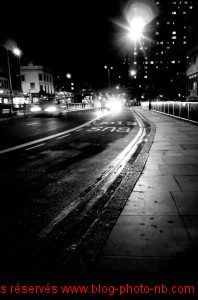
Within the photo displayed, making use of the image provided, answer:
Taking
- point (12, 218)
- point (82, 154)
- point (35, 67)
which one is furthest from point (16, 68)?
point (12, 218)

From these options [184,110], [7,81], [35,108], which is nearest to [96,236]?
[184,110]

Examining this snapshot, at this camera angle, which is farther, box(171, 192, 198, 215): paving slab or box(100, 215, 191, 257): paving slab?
box(171, 192, 198, 215): paving slab

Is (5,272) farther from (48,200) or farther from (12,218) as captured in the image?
(48,200)

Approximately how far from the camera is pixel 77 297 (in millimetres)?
2186

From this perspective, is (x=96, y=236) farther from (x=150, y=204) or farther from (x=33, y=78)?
(x=33, y=78)

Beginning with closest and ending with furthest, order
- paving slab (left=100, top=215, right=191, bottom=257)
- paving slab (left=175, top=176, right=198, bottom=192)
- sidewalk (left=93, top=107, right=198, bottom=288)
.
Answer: sidewalk (left=93, top=107, right=198, bottom=288)
paving slab (left=100, top=215, right=191, bottom=257)
paving slab (left=175, top=176, right=198, bottom=192)

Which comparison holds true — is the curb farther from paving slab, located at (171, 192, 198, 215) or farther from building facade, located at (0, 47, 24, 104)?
building facade, located at (0, 47, 24, 104)

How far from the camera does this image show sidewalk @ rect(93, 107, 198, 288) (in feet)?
7.81

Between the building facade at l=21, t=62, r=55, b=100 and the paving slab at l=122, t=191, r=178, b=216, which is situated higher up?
the building facade at l=21, t=62, r=55, b=100

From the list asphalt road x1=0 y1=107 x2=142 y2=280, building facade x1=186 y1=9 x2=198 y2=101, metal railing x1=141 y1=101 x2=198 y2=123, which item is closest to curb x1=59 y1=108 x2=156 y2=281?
asphalt road x1=0 y1=107 x2=142 y2=280

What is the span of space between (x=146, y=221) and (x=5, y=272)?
6.18ft

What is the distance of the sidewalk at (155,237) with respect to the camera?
7.81 ft

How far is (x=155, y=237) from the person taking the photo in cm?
299

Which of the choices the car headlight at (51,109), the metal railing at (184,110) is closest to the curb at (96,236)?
the metal railing at (184,110)
